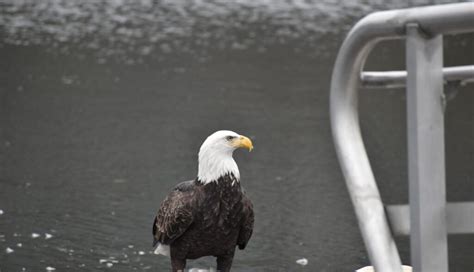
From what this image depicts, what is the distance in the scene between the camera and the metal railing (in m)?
1.92

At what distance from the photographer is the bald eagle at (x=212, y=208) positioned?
4.72m

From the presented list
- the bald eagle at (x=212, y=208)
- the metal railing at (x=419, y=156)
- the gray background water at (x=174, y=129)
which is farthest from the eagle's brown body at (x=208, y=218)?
the metal railing at (x=419, y=156)

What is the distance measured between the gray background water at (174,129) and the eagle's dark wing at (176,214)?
151 centimetres

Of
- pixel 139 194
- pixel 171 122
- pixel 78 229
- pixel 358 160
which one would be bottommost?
pixel 358 160

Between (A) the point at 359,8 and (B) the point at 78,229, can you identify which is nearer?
(B) the point at 78,229

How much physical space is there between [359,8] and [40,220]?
13.7 m

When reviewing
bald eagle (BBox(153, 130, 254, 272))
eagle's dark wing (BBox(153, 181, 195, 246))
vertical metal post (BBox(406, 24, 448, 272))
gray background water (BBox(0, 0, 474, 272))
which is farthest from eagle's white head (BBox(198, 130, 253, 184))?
vertical metal post (BBox(406, 24, 448, 272))

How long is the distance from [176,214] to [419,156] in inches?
114

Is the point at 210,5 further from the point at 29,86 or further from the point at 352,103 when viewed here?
the point at 352,103

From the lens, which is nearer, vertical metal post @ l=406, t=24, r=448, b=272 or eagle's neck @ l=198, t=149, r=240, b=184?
vertical metal post @ l=406, t=24, r=448, b=272

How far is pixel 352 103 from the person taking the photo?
6.82ft

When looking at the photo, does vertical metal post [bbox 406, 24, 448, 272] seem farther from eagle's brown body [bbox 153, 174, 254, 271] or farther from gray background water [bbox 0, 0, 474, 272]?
gray background water [bbox 0, 0, 474, 272]

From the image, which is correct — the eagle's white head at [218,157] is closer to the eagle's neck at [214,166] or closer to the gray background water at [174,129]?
the eagle's neck at [214,166]

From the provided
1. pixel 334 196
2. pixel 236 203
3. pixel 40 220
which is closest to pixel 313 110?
pixel 334 196
